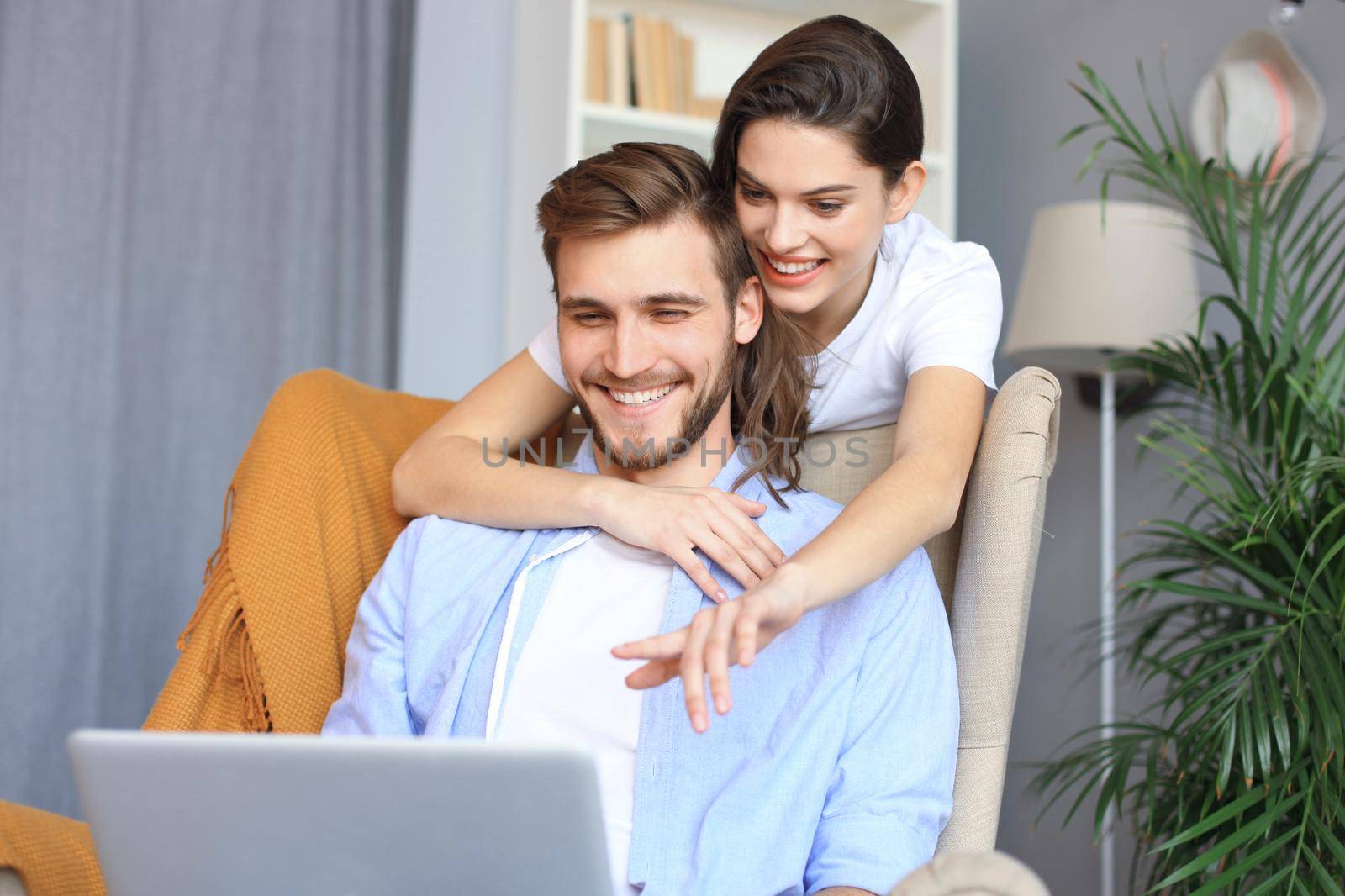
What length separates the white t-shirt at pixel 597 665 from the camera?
126 cm

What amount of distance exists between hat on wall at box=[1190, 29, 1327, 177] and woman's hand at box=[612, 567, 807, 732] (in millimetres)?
1761

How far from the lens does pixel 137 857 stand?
897 millimetres

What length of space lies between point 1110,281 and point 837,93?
1234mm

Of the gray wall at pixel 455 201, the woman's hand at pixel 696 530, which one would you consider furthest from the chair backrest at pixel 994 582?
the gray wall at pixel 455 201

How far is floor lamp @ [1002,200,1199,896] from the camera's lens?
244cm

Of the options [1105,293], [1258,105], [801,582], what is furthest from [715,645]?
[1258,105]

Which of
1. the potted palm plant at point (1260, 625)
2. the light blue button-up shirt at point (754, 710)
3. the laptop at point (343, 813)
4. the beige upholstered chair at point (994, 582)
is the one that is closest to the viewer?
the laptop at point (343, 813)

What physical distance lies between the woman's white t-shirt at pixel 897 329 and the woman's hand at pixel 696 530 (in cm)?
33

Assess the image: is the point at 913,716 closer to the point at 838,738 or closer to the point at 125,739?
the point at 838,738

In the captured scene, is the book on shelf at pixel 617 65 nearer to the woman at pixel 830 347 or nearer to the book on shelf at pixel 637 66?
the book on shelf at pixel 637 66

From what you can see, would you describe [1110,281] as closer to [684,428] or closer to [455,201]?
[684,428]

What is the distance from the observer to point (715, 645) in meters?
0.92

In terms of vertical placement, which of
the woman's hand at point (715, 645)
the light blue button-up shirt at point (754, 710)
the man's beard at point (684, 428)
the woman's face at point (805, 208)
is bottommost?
the light blue button-up shirt at point (754, 710)

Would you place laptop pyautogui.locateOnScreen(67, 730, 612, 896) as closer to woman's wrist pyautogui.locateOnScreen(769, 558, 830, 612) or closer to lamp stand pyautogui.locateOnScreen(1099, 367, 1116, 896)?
woman's wrist pyautogui.locateOnScreen(769, 558, 830, 612)
